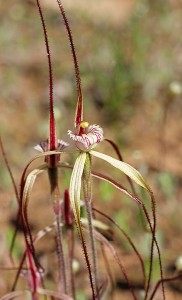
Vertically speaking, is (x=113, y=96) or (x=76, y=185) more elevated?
(x=113, y=96)

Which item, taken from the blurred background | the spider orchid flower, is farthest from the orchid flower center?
the blurred background

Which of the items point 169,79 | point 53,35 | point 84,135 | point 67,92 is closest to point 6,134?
point 67,92

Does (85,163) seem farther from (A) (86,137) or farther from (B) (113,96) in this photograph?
(B) (113,96)

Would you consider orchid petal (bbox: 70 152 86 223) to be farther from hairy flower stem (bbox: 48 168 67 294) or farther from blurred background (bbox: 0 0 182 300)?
blurred background (bbox: 0 0 182 300)

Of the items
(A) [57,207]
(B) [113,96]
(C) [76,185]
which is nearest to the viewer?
(C) [76,185]

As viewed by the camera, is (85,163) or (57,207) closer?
(85,163)

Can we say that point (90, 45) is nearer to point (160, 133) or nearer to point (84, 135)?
point (160, 133)

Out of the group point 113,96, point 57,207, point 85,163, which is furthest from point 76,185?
point 113,96

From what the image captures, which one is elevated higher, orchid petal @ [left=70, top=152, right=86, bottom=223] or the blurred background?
the blurred background

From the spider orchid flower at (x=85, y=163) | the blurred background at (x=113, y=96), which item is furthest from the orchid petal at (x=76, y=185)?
the blurred background at (x=113, y=96)
